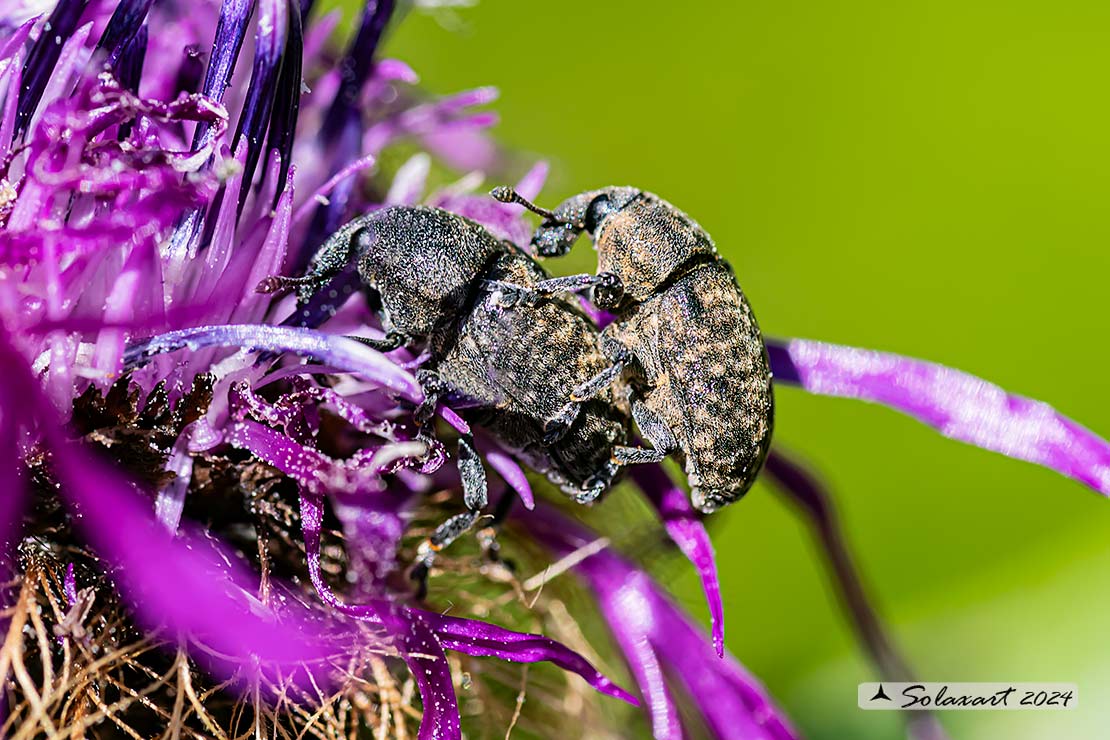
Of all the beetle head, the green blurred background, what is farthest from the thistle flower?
the green blurred background

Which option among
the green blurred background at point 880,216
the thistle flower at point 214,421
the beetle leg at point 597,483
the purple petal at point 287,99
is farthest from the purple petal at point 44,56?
the green blurred background at point 880,216

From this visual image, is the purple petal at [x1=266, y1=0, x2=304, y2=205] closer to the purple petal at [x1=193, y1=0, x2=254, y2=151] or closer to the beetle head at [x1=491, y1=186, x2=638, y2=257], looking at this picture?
the purple petal at [x1=193, y1=0, x2=254, y2=151]

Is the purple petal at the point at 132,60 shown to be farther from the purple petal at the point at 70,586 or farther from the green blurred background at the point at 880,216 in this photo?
the green blurred background at the point at 880,216

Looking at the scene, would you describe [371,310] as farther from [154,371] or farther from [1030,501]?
[1030,501]

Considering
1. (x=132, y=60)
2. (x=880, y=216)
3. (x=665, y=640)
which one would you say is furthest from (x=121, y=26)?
(x=880, y=216)

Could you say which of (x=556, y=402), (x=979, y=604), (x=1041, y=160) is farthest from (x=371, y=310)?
(x=1041, y=160)
